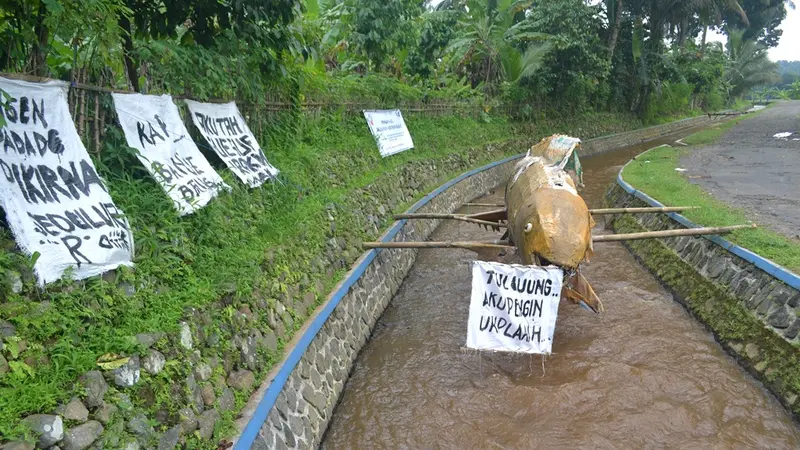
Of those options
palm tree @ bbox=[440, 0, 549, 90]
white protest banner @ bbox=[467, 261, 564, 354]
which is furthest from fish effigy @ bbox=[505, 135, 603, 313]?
palm tree @ bbox=[440, 0, 549, 90]

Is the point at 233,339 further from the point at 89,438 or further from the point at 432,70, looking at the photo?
the point at 432,70

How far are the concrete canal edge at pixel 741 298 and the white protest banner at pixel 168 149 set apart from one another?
626 centimetres

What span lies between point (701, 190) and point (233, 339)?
1021 cm

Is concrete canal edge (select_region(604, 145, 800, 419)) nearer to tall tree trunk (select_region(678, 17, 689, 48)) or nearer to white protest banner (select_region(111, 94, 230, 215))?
white protest banner (select_region(111, 94, 230, 215))

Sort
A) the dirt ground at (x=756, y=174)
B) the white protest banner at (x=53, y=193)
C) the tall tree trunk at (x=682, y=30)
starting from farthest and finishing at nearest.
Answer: the tall tree trunk at (x=682, y=30)
the dirt ground at (x=756, y=174)
the white protest banner at (x=53, y=193)

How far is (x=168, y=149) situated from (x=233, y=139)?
1.43m

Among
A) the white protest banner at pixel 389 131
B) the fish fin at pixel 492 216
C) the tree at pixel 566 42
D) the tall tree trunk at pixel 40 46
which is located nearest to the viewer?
the tall tree trunk at pixel 40 46

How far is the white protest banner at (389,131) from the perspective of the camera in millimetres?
11273

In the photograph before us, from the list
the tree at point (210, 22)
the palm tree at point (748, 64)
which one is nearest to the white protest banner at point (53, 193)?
the tree at point (210, 22)

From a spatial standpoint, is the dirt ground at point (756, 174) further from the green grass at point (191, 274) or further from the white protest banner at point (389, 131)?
the white protest banner at point (389, 131)

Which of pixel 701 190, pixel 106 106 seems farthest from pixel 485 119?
pixel 106 106

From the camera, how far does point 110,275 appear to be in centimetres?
363

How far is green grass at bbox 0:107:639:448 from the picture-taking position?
115 inches

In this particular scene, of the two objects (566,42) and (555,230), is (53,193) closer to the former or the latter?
(555,230)
